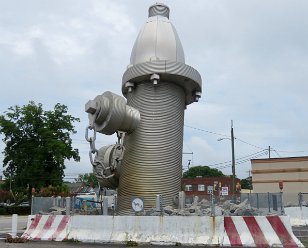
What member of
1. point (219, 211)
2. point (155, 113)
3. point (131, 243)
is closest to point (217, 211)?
point (219, 211)

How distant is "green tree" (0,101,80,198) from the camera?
4894 centimetres

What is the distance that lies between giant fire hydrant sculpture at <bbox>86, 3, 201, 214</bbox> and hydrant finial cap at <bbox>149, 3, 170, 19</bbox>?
69 centimetres

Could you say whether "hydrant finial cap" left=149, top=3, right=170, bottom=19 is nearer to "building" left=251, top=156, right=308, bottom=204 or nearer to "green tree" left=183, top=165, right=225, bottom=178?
"building" left=251, top=156, right=308, bottom=204

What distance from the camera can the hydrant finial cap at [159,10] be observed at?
716 inches

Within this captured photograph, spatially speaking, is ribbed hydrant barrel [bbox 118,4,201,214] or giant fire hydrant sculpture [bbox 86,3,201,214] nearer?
giant fire hydrant sculpture [bbox 86,3,201,214]

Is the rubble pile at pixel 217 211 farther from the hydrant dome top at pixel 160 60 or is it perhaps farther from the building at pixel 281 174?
the building at pixel 281 174

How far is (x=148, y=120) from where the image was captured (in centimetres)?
1633

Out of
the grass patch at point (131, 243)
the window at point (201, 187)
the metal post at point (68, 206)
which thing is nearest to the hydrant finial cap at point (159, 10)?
the metal post at point (68, 206)

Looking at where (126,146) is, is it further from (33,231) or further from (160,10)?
(160,10)

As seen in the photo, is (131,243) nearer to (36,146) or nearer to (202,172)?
(36,146)

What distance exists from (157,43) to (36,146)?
35.8m

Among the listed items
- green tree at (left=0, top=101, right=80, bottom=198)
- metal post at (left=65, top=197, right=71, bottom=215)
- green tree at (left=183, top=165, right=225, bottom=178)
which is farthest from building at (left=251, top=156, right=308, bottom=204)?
green tree at (left=183, top=165, right=225, bottom=178)

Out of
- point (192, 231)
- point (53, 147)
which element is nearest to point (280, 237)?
point (192, 231)

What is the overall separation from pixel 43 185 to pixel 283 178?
25.1m
